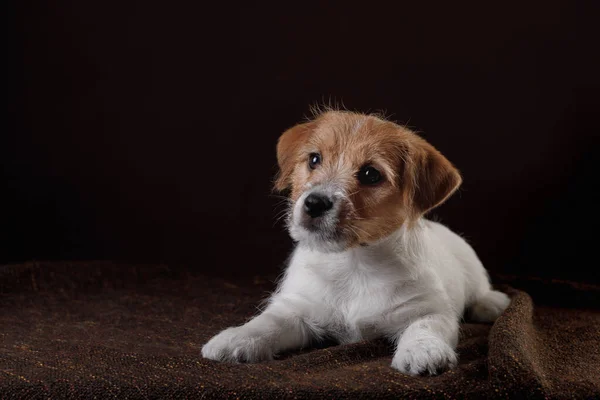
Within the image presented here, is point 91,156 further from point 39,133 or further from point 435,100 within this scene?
point 435,100

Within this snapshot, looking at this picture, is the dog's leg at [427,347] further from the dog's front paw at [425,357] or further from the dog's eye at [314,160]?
the dog's eye at [314,160]

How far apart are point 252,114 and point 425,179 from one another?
63.0 inches

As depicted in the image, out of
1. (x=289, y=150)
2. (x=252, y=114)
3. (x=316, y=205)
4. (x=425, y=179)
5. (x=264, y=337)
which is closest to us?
(x=316, y=205)

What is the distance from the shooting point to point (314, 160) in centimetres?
248

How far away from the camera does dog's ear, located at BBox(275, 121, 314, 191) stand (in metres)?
2.58

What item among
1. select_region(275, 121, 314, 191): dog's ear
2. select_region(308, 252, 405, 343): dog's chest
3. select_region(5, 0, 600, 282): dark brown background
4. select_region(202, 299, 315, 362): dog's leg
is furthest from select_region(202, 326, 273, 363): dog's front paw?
select_region(5, 0, 600, 282): dark brown background

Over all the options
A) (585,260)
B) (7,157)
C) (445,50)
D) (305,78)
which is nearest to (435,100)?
(445,50)

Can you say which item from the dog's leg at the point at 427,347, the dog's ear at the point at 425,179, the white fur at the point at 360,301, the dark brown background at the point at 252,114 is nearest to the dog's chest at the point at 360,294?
the white fur at the point at 360,301

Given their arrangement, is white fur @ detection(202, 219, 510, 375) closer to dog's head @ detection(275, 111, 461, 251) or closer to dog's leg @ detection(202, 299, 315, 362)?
dog's leg @ detection(202, 299, 315, 362)

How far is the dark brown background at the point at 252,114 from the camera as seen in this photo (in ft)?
12.4

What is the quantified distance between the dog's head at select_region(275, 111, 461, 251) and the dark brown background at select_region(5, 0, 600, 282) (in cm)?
129

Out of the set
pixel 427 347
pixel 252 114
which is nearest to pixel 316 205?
pixel 427 347

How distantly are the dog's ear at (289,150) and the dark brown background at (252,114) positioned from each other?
1.20 metres

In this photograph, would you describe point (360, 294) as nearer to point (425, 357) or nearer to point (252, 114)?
point (425, 357)
